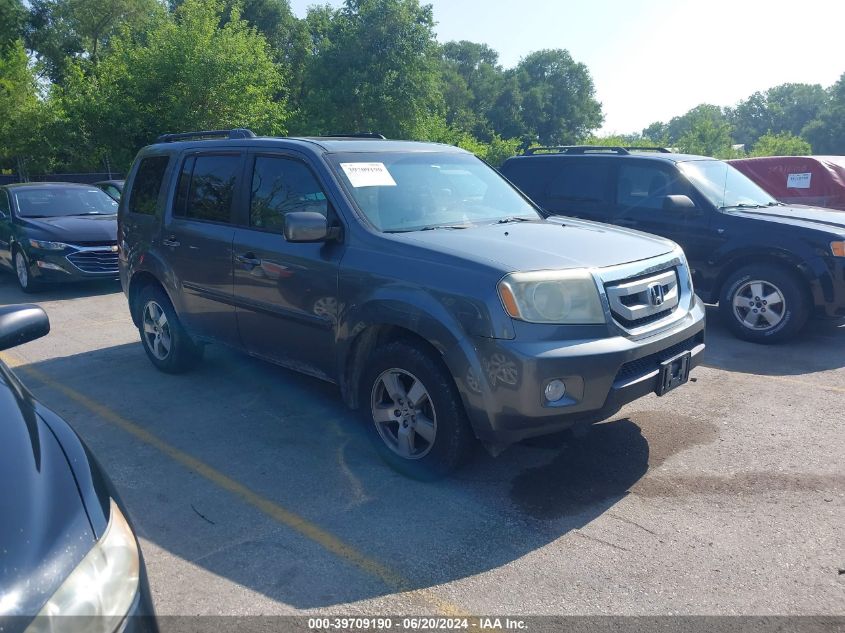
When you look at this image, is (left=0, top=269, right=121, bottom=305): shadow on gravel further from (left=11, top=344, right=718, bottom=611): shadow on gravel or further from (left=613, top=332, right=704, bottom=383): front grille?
(left=613, top=332, right=704, bottom=383): front grille

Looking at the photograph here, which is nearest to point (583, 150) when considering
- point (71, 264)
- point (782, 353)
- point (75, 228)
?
point (782, 353)

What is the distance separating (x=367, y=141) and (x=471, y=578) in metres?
3.24

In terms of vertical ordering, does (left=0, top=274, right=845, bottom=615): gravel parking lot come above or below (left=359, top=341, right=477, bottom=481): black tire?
below

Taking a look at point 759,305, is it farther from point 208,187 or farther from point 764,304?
point 208,187

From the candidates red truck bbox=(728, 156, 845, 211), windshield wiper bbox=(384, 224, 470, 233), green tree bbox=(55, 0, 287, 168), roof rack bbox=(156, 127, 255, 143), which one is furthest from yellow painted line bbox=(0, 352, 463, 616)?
green tree bbox=(55, 0, 287, 168)

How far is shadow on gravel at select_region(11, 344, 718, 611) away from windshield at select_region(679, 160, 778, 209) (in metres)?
3.49

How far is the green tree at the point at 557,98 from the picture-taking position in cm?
7619

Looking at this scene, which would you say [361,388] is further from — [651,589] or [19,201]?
[19,201]

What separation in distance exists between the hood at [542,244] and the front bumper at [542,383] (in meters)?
0.44

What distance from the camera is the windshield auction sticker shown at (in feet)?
15.0

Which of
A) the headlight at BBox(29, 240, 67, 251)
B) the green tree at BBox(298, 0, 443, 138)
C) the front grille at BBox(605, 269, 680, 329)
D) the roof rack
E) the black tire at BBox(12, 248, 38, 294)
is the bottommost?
the black tire at BBox(12, 248, 38, 294)

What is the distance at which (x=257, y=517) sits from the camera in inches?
148

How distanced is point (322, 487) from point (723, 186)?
5857 millimetres

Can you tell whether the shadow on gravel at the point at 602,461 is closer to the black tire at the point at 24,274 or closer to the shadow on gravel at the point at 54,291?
the shadow on gravel at the point at 54,291
